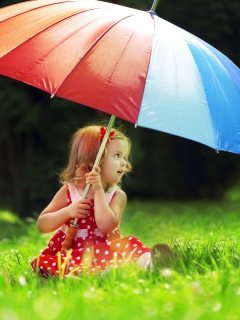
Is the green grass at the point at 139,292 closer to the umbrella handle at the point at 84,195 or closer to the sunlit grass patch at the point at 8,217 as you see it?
the umbrella handle at the point at 84,195

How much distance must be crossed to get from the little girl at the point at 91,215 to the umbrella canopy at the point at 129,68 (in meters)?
0.61

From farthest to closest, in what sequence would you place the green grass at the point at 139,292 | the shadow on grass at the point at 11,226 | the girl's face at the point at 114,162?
the shadow on grass at the point at 11,226 < the girl's face at the point at 114,162 < the green grass at the point at 139,292

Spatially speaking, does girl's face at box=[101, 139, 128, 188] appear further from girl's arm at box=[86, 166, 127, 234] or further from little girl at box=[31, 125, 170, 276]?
girl's arm at box=[86, 166, 127, 234]

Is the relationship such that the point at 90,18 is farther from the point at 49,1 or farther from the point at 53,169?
the point at 53,169

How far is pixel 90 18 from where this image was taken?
11.5 feet

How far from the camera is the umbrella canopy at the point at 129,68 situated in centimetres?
306

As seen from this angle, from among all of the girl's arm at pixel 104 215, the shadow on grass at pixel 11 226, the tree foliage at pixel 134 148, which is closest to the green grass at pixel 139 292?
the girl's arm at pixel 104 215

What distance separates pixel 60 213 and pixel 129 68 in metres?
0.92

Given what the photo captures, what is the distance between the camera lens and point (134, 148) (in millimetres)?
8711

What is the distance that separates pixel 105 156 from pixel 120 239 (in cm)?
46

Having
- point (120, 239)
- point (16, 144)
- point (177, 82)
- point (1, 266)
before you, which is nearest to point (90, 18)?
point (177, 82)

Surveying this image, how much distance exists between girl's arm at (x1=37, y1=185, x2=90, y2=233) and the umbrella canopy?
2.37 feet

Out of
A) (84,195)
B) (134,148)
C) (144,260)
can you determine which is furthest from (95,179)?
(134,148)

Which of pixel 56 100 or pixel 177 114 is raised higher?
pixel 177 114
